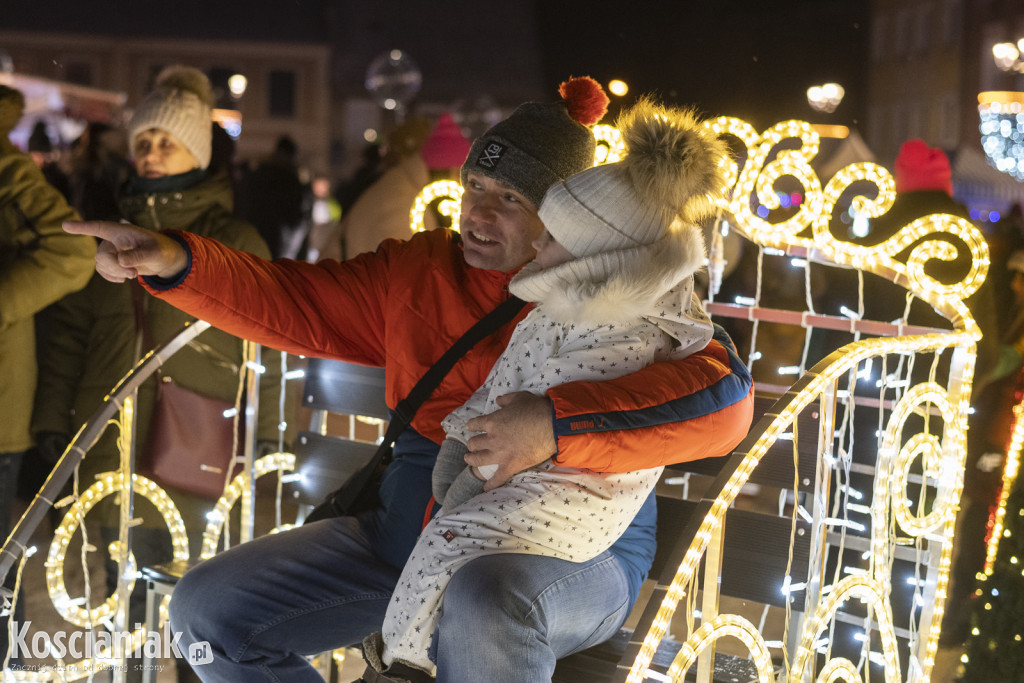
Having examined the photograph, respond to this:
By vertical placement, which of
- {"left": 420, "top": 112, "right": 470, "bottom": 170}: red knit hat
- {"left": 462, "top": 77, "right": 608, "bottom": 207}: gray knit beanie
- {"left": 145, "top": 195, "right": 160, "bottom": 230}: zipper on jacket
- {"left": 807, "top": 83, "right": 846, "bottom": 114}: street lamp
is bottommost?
{"left": 145, "top": 195, "right": 160, "bottom": 230}: zipper on jacket

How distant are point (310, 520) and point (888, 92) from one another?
79.6ft

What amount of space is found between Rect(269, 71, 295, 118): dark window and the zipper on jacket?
127 feet

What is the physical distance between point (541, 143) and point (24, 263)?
5.55ft

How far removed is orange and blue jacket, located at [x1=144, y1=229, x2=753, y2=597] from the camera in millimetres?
2195

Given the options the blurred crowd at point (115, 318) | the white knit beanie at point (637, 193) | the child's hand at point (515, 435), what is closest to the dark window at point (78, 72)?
the blurred crowd at point (115, 318)

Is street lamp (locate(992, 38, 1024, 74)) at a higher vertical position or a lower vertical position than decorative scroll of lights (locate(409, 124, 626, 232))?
higher

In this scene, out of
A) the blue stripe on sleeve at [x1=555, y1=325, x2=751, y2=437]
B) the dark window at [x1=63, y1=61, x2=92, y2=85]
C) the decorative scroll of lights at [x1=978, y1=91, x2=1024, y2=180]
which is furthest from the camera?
the dark window at [x1=63, y1=61, x2=92, y2=85]

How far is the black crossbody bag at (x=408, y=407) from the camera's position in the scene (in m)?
2.31

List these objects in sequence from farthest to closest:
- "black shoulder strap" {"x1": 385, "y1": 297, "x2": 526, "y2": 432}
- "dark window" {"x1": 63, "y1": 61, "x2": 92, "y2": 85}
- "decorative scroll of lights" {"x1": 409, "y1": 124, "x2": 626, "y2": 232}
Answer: "dark window" {"x1": 63, "y1": 61, "x2": 92, "y2": 85}, "decorative scroll of lights" {"x1": 409, "y1": 124, "x2": 626, "y2": 232}, "black shoulder strap" {"x1": 385, "y1": 297, "x2": 526, "y2": 432}

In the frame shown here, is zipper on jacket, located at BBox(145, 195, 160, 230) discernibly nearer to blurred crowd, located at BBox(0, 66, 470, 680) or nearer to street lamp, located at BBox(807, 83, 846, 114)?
blurred crowd, located at BBox(0, 66, 470, 680)

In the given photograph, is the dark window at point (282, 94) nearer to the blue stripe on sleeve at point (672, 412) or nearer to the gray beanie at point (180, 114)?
the gray beanie at point (180, 114)

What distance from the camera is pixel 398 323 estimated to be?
2.43 meters

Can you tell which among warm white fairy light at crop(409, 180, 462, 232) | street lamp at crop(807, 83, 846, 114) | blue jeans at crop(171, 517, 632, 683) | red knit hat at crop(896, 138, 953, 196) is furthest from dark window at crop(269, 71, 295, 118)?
blue jeans at crop(171, 517, 632, 683)

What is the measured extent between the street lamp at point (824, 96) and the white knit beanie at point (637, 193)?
5.59m
